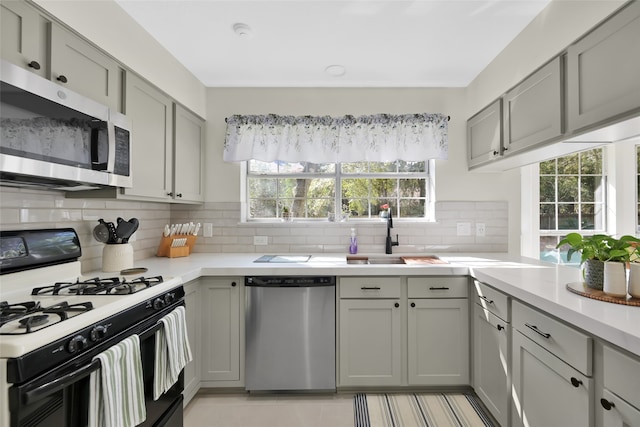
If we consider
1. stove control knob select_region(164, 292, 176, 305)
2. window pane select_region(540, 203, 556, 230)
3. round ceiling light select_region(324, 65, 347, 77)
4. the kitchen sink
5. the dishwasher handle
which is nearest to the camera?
stove control knob select_region(164, 292, 176, 305)

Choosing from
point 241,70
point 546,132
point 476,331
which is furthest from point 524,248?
point 241,70

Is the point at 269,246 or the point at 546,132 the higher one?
the point at 546,132

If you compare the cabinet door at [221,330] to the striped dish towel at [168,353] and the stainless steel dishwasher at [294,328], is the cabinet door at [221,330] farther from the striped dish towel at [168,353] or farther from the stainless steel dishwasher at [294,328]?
the striped dish towel at [168,353]

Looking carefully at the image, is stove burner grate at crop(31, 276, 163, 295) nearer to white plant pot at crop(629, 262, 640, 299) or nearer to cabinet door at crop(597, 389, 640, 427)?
cabinet door at crop(597, 389, 640, 427)

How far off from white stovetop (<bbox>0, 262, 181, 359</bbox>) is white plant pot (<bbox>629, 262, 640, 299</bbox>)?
80.7 inches

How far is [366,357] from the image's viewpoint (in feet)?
7.38

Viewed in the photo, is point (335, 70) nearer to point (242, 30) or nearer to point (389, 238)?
point (242, 30)

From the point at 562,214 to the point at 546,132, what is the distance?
1.66 m

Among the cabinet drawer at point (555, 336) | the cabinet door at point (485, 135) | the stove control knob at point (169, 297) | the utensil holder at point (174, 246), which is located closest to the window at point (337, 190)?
Result: the cabinet door at point (485, 135)

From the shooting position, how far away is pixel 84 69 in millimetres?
1577

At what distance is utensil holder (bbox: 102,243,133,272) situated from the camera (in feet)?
6.41

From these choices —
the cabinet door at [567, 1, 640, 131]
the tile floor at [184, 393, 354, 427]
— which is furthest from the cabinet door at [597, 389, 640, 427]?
the tile floor at [184, 393, 354, 427]

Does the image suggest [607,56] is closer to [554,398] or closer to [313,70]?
[554,398]

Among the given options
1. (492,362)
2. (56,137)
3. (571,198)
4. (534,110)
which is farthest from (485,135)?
(56,137)
